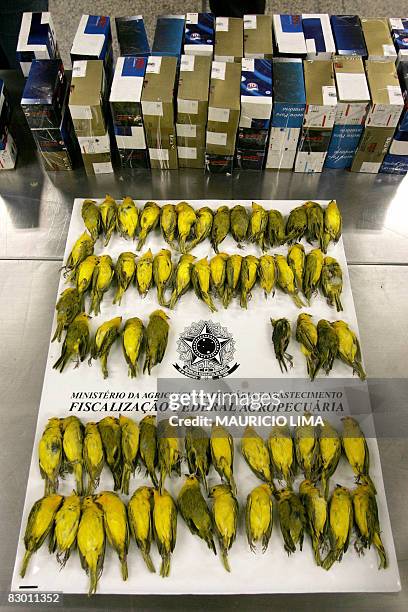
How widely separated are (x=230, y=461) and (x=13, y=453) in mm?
656

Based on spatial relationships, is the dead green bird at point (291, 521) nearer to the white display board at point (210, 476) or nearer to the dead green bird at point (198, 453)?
the white display board at point (210, 476)

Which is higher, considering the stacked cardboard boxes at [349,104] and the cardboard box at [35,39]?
the cardboard box at [35,39]

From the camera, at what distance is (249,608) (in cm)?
127

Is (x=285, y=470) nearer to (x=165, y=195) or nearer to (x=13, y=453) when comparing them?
(x=13, y=453)

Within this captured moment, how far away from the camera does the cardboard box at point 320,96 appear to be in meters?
1.74

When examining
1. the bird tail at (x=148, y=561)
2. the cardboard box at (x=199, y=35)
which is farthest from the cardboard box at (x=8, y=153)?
the bird tail at (x=148, y=561)

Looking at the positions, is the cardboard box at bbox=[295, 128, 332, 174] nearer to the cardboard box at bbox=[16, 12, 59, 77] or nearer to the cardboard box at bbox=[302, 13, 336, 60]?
the cardboard box at bbox=[302, 13, 336, 60]

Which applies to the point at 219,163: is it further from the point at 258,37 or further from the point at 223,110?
the point at 258,37

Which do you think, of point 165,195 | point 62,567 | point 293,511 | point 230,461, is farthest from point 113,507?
point 165,195

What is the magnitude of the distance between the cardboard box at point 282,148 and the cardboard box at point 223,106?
159 millimetres

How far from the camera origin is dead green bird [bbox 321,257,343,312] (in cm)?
169

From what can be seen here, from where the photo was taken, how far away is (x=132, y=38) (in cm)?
198

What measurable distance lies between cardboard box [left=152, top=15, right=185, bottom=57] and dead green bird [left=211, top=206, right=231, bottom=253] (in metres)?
0.67

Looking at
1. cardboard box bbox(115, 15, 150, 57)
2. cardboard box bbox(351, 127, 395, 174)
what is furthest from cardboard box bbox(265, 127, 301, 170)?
cardboard box bbox(115, 15, 150, 57)
